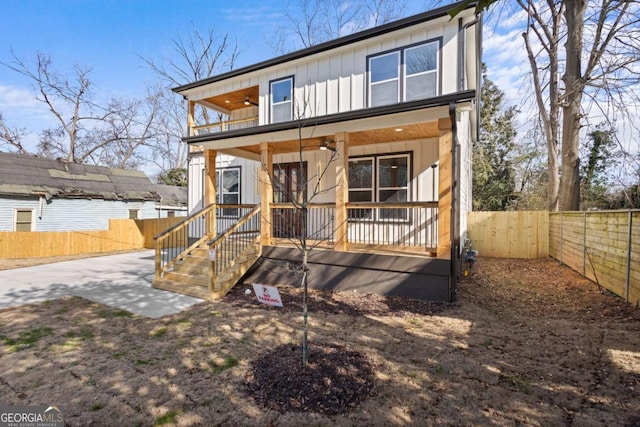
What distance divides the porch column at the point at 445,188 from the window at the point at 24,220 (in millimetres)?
17753

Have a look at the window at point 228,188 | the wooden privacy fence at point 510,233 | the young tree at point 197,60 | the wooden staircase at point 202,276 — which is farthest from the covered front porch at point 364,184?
the young tree at point 197,60

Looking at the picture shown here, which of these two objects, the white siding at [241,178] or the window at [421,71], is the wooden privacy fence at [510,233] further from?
the white siding at [241,178]

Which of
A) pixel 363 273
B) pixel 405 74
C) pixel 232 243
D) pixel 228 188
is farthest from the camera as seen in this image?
pixel 228 188

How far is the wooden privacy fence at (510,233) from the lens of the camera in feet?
36.0

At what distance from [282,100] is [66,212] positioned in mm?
13539

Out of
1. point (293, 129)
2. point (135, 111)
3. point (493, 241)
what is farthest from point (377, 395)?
point (135, 111)

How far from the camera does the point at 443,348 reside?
400cm

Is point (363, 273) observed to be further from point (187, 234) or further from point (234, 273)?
point (187, 234)

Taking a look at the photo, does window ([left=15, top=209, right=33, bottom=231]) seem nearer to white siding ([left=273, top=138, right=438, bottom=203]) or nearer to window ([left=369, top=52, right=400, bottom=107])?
white siding ([left=273, top=138, right=438, bottom=203])

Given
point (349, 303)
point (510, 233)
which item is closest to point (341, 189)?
point (349, 303)

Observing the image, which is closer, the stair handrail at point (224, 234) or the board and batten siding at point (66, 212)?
the stair handrail at point (224, 234)

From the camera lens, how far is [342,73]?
28.0ft

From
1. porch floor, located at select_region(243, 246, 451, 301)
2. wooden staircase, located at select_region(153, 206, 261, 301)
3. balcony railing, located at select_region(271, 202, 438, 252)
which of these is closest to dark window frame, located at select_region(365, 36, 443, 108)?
balcony railing, located at select_region(271, 202, 438, 252)

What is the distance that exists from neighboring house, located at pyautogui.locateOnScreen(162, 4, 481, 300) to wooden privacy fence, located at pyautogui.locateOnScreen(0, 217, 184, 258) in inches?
317
